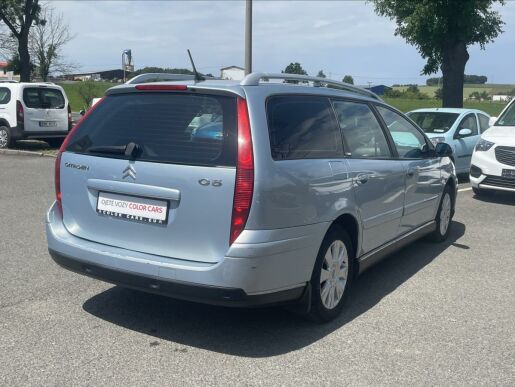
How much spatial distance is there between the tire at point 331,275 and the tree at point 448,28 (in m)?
14.6

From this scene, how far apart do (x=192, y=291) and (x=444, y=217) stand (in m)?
4.14

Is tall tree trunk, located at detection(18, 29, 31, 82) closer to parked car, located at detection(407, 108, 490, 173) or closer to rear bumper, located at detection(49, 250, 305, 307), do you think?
parked car, located at detection(407, 108, 490, 173)

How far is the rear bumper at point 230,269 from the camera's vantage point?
11.6 feet

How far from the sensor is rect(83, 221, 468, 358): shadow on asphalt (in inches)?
155

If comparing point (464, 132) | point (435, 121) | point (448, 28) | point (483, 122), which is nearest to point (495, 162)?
point (464, 132)

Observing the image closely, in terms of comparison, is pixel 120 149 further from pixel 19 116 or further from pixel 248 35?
pixel 19 116

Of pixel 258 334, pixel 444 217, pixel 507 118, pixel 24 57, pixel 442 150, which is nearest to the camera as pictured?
pixel 258 334

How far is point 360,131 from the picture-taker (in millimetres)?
4938

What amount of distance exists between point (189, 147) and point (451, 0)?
1576 cm

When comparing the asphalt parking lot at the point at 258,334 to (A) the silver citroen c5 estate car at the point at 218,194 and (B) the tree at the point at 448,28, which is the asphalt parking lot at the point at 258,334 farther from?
(B) the tree at the point at 448,28

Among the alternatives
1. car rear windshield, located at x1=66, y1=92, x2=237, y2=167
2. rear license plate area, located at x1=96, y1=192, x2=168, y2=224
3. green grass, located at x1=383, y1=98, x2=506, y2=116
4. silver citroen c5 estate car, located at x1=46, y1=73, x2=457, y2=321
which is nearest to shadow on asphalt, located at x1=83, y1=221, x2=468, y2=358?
silver citroen c5 estate car, located at x1=46, y1=73, x2=457, y2=321

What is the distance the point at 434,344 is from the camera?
3.99 m

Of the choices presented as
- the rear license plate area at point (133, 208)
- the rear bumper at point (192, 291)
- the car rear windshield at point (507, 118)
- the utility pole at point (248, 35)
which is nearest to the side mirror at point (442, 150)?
the rear bumper at point (192, 291)

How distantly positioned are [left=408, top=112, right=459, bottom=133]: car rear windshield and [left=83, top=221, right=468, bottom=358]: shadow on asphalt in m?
7.57
